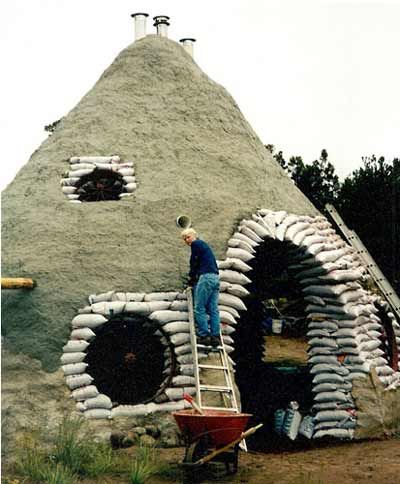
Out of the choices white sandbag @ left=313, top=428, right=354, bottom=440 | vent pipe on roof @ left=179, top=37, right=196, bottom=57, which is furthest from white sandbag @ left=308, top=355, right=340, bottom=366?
vent pipe on roof @ left=179, top=37, right=196, bottom=57

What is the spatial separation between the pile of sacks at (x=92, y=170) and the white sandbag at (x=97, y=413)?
2.58m

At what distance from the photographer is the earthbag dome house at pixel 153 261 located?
311 inches

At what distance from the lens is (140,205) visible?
8766mm

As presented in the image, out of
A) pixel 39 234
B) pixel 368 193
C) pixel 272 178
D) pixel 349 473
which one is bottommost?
pixel 349 473

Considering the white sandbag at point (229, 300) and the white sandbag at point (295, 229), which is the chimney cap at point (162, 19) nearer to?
the white sandbag at point (295, 229)

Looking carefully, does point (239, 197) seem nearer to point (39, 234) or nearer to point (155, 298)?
point (155, 298)

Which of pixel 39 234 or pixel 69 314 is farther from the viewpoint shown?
pixel 39 234

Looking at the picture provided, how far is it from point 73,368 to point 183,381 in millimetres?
1144

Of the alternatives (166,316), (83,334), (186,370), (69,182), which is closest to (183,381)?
(186,370)

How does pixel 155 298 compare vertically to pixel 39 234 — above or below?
below

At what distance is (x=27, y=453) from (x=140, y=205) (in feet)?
10.2

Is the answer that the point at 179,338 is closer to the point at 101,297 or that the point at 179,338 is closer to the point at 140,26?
the point at 101,297

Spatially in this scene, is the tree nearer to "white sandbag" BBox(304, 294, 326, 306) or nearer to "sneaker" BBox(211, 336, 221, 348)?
"white sandbag" BBox(304, 294, 326, 306)

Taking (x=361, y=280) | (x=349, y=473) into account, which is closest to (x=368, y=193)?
(x=361, y=280)
